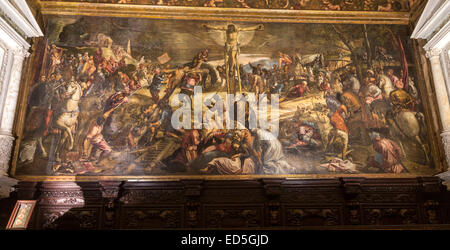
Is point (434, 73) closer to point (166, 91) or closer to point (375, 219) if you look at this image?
point (375, 219)

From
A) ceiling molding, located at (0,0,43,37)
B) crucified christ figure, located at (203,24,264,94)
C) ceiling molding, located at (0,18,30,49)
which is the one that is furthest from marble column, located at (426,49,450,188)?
ceiling molding, located at (0,18,30,49)

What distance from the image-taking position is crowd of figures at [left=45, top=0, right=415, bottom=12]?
977cm

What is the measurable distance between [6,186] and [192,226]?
4167 mm

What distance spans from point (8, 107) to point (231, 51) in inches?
219

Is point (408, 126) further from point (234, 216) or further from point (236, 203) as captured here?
point (234, 216)

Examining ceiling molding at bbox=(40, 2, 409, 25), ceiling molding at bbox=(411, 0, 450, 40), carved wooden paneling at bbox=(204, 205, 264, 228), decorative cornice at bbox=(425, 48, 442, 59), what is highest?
ceiling molding at bbox=(40, 2, 409, 25)

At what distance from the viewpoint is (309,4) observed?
392 inches

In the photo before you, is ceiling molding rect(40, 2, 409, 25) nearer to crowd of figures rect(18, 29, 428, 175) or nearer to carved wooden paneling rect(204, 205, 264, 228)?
crowd of figures rect(18, 29, 428, 175)

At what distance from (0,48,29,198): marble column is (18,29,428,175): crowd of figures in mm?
356

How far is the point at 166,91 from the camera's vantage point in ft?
29.7

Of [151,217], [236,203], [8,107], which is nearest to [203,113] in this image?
[236,203]

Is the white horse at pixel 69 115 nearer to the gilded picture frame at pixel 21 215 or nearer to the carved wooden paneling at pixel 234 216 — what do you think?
the gilded picture frame at pixel 21 215

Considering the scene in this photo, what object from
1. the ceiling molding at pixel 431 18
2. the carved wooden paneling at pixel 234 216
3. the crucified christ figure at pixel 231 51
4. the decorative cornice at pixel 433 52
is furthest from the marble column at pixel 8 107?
the decorative cornice at pixel 433 52
